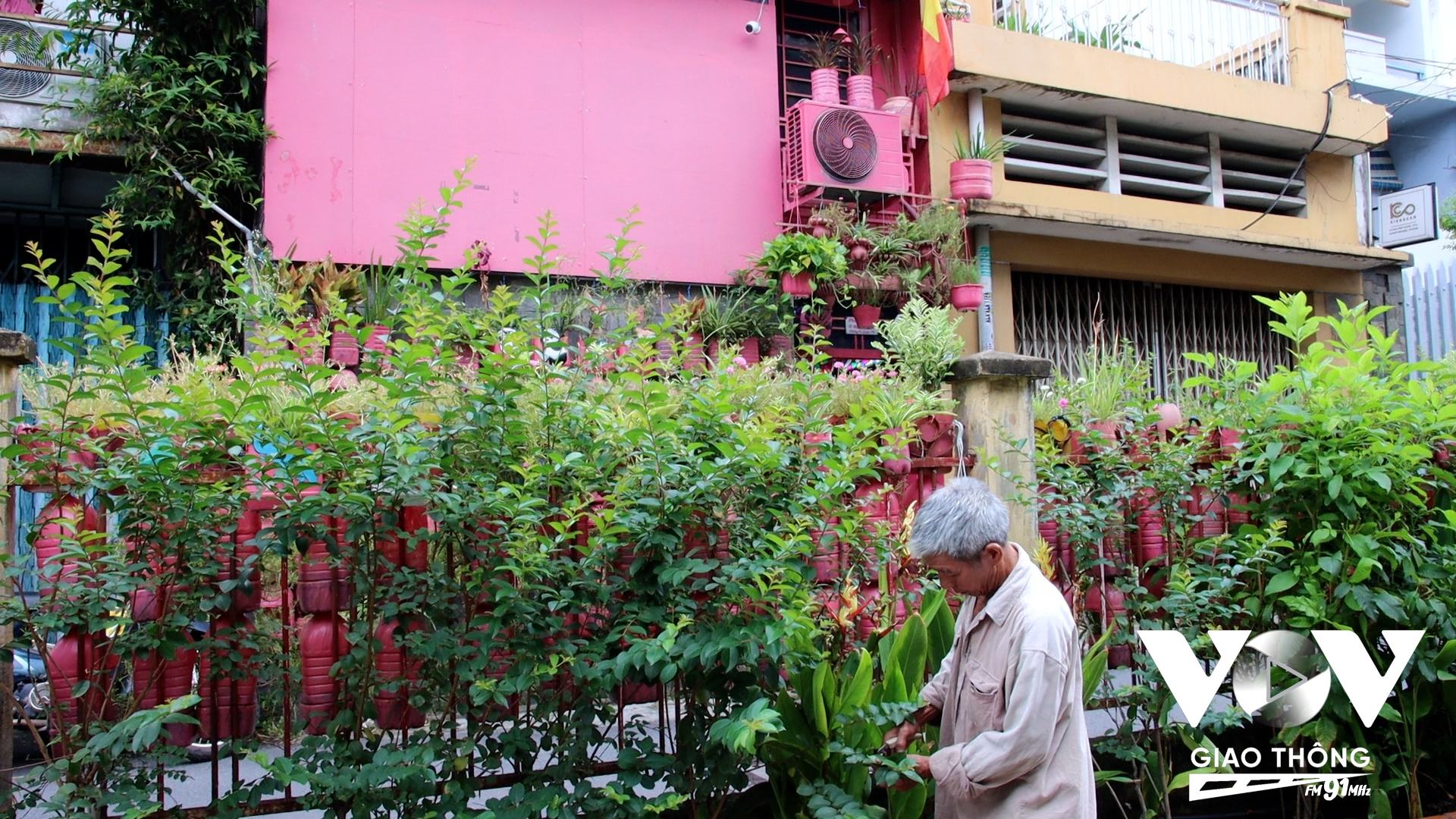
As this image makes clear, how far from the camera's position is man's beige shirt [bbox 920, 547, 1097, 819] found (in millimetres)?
2584

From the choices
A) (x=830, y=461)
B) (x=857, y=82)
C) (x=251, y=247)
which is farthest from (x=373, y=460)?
(x=857, y=82)

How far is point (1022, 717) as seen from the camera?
8.43 ft

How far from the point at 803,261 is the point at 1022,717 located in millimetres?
5821

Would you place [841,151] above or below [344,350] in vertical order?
above

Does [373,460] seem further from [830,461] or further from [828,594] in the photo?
[828,594]

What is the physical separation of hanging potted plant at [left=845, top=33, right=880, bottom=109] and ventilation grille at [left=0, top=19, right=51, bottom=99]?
6.35m

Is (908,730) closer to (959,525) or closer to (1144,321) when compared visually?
(959,525)

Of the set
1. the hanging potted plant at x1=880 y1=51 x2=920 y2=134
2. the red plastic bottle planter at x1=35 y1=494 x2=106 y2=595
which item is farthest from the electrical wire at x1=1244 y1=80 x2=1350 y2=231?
the red plastic bottle planter at x1=35 y1=494 x2=106 y2=595

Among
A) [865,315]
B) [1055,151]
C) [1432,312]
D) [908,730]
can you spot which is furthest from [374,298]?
[1432,312]

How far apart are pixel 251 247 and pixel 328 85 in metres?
1.35

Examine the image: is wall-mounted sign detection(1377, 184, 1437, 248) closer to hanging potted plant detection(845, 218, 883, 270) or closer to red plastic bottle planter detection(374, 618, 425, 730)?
hanging potted plant detection(845, 218, 883, 270)

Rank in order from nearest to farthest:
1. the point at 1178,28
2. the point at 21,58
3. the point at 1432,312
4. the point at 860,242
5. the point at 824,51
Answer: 1. the point at 21,58
2. the point at 860,242
3. the point at 824,51
4. the point at 1178,28
5. the point at 1432,312

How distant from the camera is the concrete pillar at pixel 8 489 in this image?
2.84 m

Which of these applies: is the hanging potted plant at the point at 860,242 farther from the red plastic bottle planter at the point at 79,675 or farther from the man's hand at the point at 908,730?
the red plastic bottle planter at the point at 79,675
